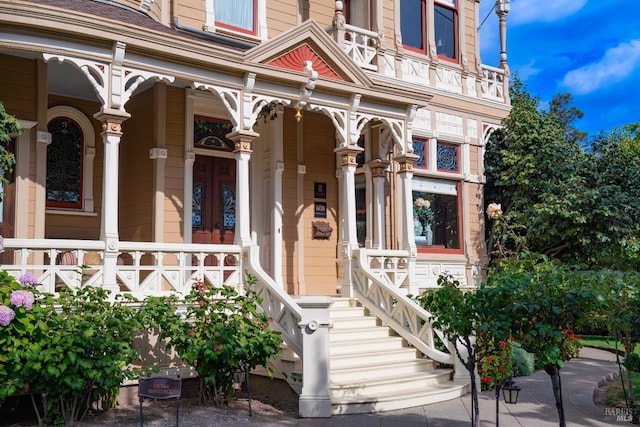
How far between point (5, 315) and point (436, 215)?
1050 cm

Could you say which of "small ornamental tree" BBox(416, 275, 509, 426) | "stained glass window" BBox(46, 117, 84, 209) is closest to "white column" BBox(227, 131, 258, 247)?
"stained glass window" BBox(46, 117, 84, 209)

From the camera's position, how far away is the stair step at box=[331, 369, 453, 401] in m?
8.95

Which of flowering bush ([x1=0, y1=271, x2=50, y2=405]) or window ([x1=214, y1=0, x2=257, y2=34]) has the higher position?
window ([x1=214, y1=0, x2=257, y2=34])

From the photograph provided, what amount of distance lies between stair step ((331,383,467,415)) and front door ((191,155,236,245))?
15.8 ft

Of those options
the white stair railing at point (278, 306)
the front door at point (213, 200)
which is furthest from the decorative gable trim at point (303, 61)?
the white stair railing at point (278, 306)

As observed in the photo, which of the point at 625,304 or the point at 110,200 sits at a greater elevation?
the point at 110,200

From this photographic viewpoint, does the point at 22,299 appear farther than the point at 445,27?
No

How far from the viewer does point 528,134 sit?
1630cm

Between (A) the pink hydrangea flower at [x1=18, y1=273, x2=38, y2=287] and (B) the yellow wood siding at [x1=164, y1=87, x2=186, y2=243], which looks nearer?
(A) the pink hydrangea flower at [x1=18, y1=273, x2=38, y2=287]

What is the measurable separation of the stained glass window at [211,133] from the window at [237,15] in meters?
1.99

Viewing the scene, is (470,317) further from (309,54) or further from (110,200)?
(309,54)

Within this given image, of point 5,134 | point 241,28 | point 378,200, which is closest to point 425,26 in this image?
point 378,200

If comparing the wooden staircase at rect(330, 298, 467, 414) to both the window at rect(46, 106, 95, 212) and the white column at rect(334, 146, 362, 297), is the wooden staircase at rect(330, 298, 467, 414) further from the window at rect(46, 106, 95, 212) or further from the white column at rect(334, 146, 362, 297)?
the window at rect(46, 106, 95, 212)

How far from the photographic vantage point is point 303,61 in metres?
11.6
